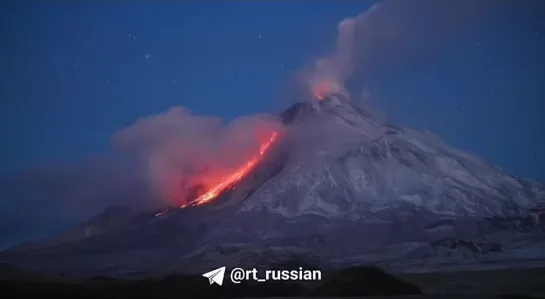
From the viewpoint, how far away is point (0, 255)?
2703 millimetres

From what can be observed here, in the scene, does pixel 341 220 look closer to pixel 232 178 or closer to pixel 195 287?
pixel 232 178

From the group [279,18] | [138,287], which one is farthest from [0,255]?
[279,18]

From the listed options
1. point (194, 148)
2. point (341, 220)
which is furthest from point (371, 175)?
point (194, 148)

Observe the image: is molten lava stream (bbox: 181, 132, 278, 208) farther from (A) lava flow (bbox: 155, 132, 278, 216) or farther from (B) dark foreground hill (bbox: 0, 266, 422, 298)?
(B) dark foreground hill (bbox: 0, 266, 422, 298)

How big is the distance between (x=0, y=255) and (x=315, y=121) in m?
1.39

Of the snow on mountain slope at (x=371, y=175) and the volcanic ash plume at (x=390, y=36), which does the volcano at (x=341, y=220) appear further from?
the volcanic ash plume at (x=390, y=36)

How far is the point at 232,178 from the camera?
274 cm

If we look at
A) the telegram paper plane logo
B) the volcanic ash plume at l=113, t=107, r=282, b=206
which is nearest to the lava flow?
the volcanic ash plume at l=113, t=107, r=282, b=206

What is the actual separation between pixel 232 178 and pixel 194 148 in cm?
20

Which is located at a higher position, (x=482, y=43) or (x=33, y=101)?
(x=482, y=43)

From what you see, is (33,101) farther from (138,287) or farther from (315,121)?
(315,121)

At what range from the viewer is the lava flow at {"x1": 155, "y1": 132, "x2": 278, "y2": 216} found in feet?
8.98

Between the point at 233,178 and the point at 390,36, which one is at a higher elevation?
the point at 390,36

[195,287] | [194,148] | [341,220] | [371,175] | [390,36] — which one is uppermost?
[390,36]
